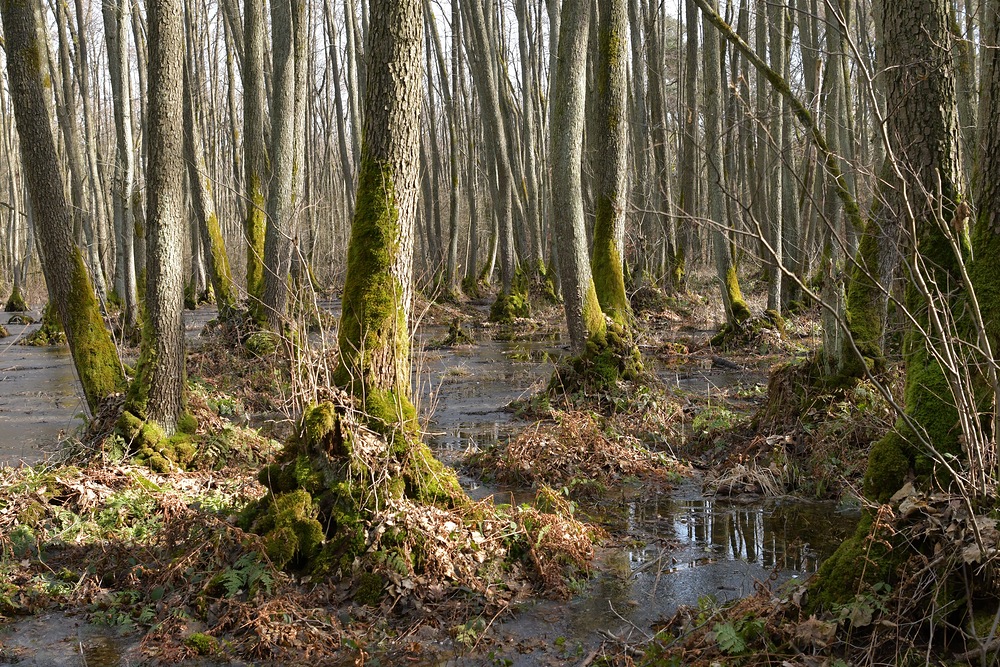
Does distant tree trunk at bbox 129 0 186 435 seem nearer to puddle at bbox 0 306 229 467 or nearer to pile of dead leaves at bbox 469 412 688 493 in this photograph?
puddle at bbox 0 306 229 467

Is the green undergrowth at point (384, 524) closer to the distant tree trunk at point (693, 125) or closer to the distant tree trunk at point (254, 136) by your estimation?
the distant tree trunk at point (254, 136)

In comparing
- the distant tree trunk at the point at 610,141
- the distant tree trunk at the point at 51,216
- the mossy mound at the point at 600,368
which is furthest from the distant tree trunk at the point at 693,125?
the distant tree trunk at the point at 51,216

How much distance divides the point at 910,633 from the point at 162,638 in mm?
3773

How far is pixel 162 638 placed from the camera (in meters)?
4.41

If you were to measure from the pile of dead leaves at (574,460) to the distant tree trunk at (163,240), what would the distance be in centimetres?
292

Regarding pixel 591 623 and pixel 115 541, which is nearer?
pixel 591 623

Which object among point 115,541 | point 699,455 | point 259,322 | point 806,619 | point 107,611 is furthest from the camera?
point 259,322

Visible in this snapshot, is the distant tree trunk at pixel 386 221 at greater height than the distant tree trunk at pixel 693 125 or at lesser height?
lesser

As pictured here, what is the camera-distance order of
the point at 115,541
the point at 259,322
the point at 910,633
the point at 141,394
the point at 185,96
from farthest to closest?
the point at 185,96
the point at 259,322
the point at 141,394
the point at 115,541
the point at 910,633

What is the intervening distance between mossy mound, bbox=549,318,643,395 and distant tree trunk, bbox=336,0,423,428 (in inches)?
164

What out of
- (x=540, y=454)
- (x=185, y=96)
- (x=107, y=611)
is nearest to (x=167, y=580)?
(x=107, y=611)

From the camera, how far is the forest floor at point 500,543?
4316 millimetres

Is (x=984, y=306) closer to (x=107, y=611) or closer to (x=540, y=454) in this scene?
(x=540, y=454)

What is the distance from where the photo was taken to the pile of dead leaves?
7.30m
